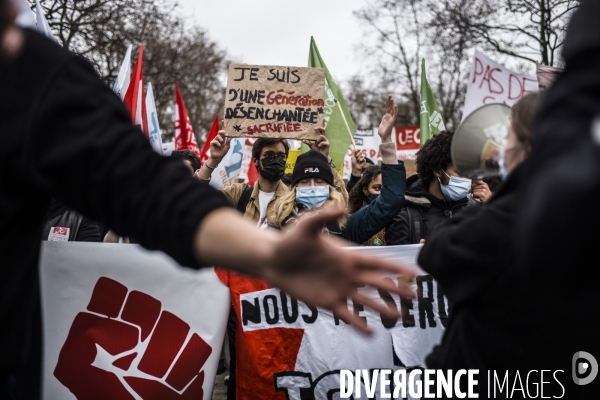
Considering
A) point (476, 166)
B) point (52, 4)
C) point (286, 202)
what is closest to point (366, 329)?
point (476, 166)

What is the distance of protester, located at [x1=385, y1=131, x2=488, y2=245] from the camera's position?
4.62 metres

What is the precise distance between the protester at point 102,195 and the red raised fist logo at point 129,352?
2.83 metres

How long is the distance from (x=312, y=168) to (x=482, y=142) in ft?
8.60

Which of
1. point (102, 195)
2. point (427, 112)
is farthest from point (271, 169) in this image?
point (427, 112)

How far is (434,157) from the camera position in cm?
475

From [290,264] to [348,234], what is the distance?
348cm

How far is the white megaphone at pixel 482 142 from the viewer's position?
2078mm

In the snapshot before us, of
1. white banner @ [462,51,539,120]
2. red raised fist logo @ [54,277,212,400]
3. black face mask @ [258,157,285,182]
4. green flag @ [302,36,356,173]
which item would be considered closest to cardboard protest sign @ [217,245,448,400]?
red raised fist logo @ [54,277,212,400]

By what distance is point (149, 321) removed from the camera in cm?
405

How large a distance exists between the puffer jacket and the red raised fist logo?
1567mm

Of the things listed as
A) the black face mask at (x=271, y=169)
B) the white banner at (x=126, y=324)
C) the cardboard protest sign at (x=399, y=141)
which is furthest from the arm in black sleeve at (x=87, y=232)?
the cardboard protest sign at (x=399, y=141)

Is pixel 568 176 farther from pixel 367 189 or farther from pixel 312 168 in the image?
pixel 367 189

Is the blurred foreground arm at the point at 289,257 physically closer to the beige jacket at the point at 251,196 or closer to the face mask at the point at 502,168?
the face mask at the point at 502,168

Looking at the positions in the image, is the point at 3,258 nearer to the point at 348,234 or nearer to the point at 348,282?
the point at 348,282
